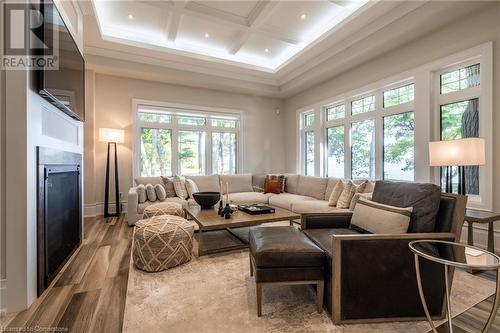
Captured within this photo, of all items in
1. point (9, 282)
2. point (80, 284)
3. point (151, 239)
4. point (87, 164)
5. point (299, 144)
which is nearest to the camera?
point (9, 282)

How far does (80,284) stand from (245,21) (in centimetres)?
409

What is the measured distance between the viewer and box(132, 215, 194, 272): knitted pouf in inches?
90.4

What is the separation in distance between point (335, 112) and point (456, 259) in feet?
14.5

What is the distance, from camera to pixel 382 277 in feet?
5.02

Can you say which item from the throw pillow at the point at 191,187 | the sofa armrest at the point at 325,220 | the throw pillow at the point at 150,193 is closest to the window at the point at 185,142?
the throw pillow at the point at 191,187

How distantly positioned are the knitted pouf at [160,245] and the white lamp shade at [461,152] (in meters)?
2.89

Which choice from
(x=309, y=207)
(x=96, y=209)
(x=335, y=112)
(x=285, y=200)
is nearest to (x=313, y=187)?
(x=285, y=200)

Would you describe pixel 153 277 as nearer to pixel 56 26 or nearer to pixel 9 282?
pixel 9 282

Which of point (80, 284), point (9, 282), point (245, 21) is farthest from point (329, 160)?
point (9, 282)

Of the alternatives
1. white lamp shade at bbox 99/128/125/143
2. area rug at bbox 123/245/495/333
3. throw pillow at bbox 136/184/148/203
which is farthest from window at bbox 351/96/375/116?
white lamp shade at bbox 99/128/125/143

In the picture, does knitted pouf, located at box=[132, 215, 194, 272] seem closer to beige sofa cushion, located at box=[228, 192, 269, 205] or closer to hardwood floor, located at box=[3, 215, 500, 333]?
hardwood floor, located at box=[3, 215, 500, 333]

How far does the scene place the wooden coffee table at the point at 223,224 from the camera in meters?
2.60

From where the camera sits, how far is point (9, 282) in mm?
1677

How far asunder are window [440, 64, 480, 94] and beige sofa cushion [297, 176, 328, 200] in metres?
2.23
